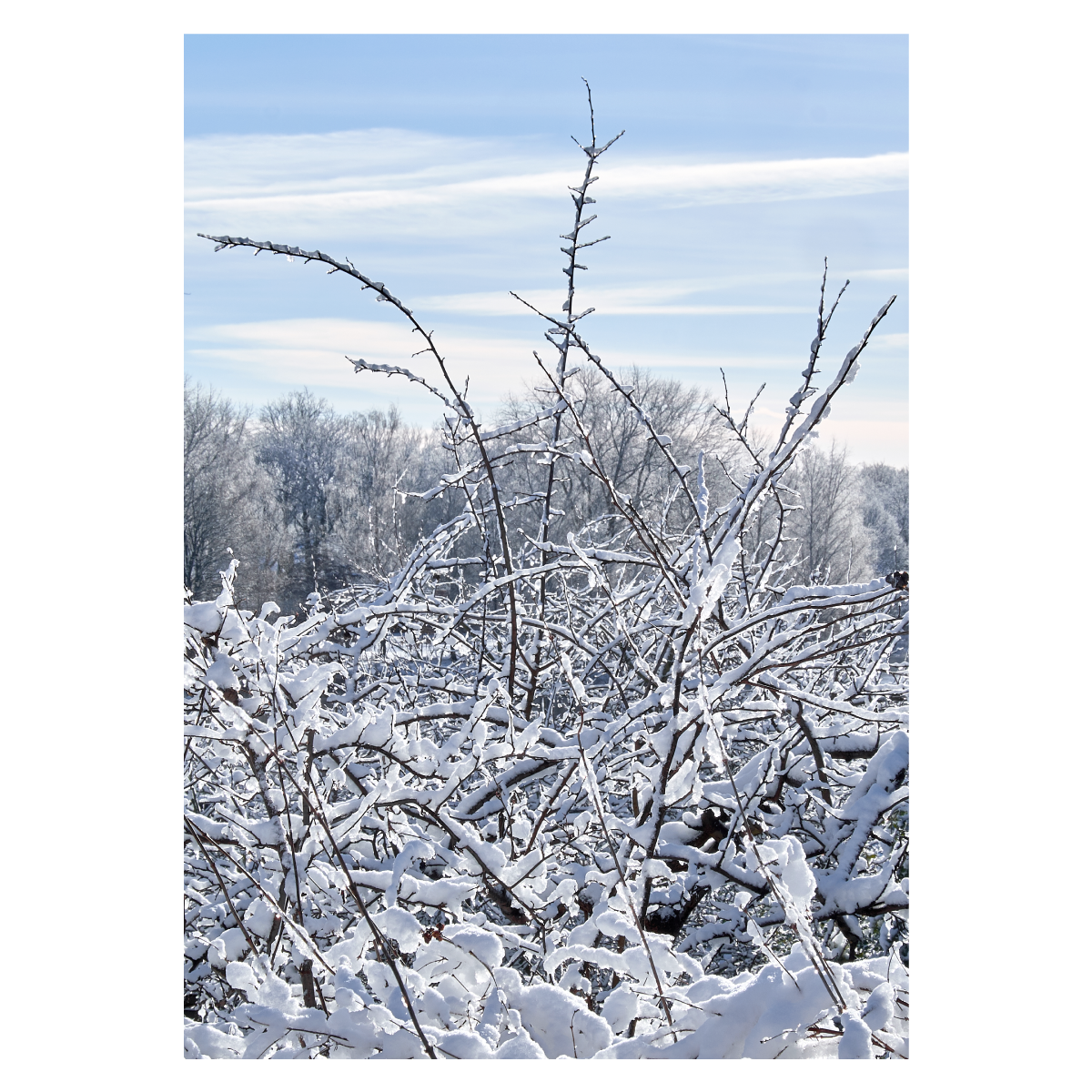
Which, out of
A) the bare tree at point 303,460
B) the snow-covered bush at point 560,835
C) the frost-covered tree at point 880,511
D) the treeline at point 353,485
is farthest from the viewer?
the bare tree at point 303,460

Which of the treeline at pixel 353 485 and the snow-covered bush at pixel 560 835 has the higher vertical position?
the treeline at pixel 353 485

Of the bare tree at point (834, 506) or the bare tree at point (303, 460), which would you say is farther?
the bare tree at point (303, 460)

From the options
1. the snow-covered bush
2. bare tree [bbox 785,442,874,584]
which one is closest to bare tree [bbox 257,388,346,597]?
bare tree [bbox 785,442,874,584]

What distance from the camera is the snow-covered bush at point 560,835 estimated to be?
880 mm

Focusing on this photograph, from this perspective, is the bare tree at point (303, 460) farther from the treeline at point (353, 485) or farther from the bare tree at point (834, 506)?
the bare tree at point (834, 506)

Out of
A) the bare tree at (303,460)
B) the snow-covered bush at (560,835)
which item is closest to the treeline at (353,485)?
the bare tree at (303,460)

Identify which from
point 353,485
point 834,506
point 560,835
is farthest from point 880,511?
point 560,835

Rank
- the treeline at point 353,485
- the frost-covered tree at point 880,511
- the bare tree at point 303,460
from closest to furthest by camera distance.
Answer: the treeline at point 353,485
the frost-covered tree at point 880,511
the bare tree at point 303,460

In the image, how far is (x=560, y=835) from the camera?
1656mm

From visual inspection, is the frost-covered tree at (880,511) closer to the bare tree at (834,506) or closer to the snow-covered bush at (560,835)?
the bare tree at (834,506)
